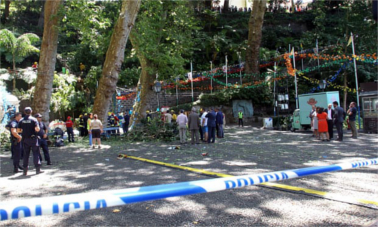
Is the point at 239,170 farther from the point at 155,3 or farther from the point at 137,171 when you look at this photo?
the point at 155,3

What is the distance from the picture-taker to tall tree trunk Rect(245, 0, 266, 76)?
93.0 ft

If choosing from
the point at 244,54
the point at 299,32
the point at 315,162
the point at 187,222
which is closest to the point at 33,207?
the point at 187,222

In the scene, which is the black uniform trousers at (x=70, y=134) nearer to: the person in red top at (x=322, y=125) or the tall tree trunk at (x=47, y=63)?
the tall tree trunk at (x=47, y=63)

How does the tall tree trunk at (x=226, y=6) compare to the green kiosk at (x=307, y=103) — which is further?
the tall tree trunk at (x=226, y=6)

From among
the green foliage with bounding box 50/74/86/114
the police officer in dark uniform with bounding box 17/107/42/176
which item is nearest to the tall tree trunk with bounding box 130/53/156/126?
the green foliage with bounding box 50/74/86/114

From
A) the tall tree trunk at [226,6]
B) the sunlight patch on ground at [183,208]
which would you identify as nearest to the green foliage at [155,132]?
the sunlight patch on ground at [183,208]

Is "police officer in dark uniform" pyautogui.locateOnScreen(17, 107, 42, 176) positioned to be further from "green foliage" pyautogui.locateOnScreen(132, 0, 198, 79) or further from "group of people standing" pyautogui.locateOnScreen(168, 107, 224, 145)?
"green foliage" pyautogui.locateOnScreen(132, 0, 198, 79)

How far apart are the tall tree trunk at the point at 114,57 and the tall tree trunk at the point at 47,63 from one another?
2.71 metres

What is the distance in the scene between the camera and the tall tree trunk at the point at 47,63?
1561 centimetres

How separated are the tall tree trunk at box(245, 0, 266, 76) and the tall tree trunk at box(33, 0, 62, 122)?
18574 mm

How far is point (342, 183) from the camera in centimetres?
590

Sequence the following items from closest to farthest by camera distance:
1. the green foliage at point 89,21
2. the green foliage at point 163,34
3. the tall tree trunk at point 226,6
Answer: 1. the green foliage at point 89,21
2. the green foliage at point 163,34
3. the tall tree trunk at point 226,6

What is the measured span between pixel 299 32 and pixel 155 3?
86.4 ft

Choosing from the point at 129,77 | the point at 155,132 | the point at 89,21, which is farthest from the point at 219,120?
the point at 129,77
